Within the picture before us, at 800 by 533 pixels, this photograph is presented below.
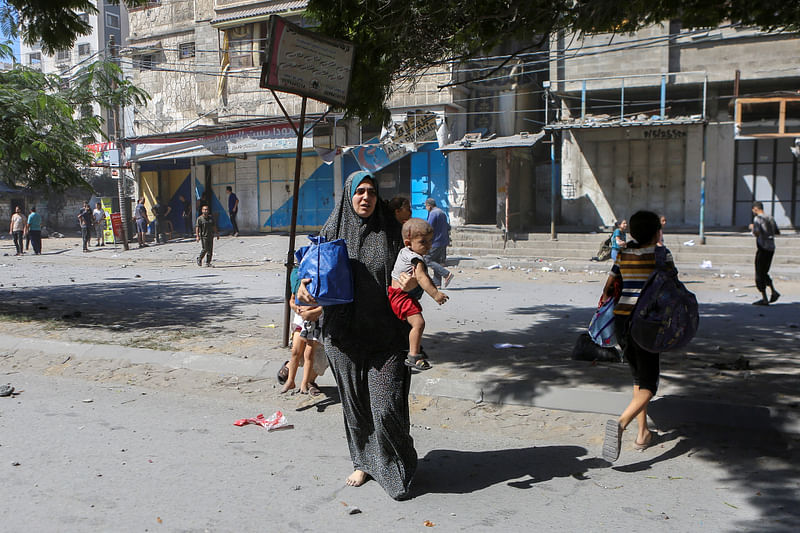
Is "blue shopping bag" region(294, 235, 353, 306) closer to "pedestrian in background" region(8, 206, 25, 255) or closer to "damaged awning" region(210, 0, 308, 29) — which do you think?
"damaged awning" region(210, 0, 308, 29)

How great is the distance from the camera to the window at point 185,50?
26.9 metres

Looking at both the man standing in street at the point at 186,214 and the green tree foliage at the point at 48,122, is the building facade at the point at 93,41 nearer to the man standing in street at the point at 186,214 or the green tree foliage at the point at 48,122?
the man standing in street at the point at 186,214

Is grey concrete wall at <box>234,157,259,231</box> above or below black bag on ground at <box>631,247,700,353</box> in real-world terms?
above

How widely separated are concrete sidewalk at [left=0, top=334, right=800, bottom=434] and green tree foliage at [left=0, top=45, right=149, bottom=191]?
3.16m

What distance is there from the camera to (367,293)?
145 inches

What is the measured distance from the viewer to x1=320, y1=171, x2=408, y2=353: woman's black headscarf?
3.68 m

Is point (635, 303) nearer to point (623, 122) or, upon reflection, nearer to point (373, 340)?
point (373, 340)

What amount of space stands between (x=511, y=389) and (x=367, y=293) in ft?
7.68

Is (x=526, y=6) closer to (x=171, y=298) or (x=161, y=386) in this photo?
(x=161, y=386)

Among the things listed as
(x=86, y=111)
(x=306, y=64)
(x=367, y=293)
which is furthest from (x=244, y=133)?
(x=367, y=293)

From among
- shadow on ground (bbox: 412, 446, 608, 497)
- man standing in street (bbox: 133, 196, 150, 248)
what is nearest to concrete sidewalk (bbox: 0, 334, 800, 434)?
shadow on ground (bbox: 412, 446, 608, 497)

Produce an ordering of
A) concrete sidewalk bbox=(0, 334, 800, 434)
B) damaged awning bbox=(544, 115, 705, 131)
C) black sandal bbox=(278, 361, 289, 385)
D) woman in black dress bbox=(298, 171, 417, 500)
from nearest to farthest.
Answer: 1. woman in black dress bbox=(298, 171, 417, 500)
2. concrete sidewalk bbox=(0, 334, 800, 434)
3. black sandal bbox=(278, 361, 289, 385)
4. damaged awning bbox=(544, 115, 705, 131)

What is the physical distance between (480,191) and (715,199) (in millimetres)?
7860

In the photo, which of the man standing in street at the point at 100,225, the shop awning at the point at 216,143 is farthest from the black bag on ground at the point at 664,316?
the man standing in street at the point at 100,225
